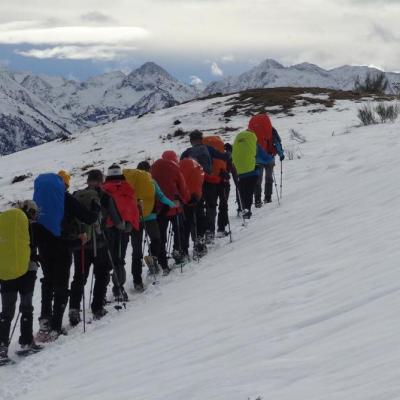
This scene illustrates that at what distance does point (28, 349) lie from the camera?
7.23 m

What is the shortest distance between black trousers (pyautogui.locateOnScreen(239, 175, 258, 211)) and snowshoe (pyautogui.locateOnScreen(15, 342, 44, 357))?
612 cm

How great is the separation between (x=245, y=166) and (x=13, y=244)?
620 centimetres

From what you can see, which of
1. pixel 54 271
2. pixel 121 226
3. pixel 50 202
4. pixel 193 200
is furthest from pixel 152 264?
→ pixel 50 202

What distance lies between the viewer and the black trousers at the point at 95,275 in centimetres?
813

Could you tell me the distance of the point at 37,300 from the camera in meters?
10.5

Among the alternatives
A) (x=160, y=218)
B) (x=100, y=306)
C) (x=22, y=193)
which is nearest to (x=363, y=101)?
(x=22, y=193)

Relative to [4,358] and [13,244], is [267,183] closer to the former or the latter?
[13,244]

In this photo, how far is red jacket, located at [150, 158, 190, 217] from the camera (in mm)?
9836

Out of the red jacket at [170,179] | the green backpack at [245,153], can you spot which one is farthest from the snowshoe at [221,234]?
the red jacket at [170,179]

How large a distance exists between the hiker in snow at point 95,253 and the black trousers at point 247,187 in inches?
175

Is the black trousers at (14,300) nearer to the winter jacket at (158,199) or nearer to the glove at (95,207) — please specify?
the glove at (95,207)

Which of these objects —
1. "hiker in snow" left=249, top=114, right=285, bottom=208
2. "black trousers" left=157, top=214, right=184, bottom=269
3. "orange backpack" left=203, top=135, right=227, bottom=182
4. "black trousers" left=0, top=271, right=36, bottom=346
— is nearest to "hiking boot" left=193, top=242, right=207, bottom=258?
"black trousers" left=157, top=214, right=184, bottom=269

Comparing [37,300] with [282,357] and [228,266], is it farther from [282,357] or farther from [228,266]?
[282,357]

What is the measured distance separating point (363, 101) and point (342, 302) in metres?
28.3
